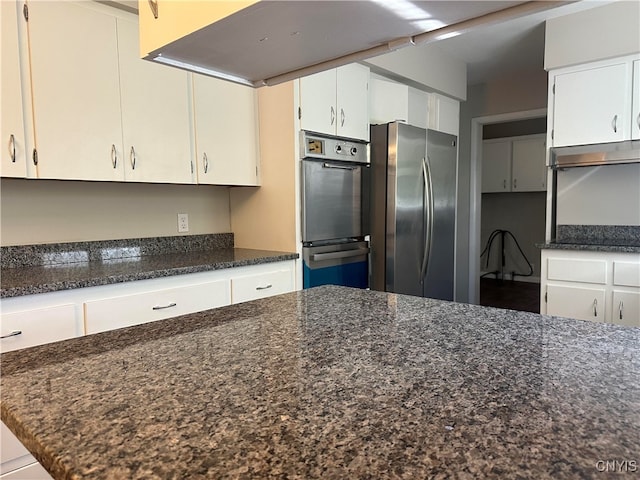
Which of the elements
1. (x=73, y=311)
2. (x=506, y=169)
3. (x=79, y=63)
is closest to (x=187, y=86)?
(x=79, y=63)

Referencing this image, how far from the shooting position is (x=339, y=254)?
2869 mm

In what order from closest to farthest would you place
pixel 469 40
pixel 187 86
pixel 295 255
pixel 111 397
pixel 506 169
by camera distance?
1. pixel 111 397
2. pixel 187 86
3. pixel 295 255
4. pixel 469 40
5. pixel 506 169

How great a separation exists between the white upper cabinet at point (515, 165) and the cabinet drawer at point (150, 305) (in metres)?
5.21

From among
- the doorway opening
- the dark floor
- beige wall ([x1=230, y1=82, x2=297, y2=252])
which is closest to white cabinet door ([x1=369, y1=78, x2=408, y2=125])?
beige wall ([x1=230, y1=82, x2=297, y2=252])

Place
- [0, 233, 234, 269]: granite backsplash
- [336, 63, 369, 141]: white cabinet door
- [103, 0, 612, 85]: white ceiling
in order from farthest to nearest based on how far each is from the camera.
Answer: [336, 63, 369, 141]: white cabinet door < [0, 233, 234, 269]: granite backsplash < [103, 0, 612, 85]: white ceiling

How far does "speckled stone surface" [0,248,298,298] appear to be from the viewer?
5.51ft

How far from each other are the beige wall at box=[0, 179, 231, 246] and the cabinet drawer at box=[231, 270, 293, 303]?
71cm

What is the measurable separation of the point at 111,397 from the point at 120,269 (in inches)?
60.1

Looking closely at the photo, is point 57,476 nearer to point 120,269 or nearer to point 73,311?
point 73,311

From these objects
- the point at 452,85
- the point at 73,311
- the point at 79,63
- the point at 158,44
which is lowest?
the point at 73,311

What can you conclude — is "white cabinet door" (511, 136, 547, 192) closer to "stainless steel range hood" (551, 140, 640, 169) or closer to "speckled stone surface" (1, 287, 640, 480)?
"stainless steel range hood" (551, 140, 640, 169)

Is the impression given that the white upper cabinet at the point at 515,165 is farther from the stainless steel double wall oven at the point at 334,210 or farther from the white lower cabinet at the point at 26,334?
the white lower cabinet at the point at 26,334

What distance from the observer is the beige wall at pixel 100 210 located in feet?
7.09

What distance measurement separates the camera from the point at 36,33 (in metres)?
1.92
